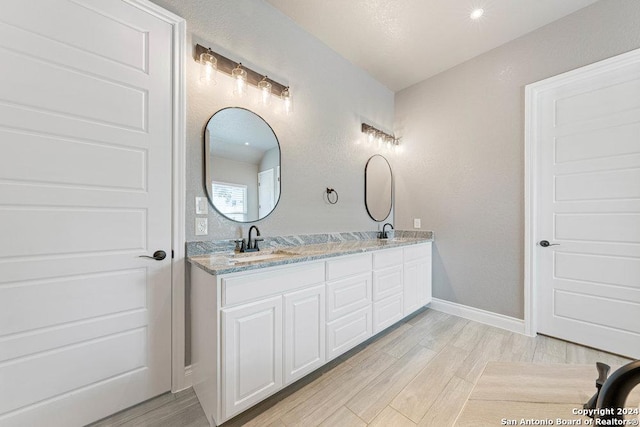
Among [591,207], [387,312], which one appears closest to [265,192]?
[387,312]

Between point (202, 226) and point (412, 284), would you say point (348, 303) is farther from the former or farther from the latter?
point (202, 226)

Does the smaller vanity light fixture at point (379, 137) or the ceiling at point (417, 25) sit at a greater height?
the ceiling at point (417, 25)

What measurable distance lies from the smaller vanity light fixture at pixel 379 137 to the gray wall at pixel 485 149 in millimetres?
189

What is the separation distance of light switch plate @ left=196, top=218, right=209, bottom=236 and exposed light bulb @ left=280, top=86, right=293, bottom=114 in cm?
121

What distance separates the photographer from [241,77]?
6.30ft

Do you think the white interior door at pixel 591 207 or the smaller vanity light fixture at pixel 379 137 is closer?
the white interior door at pixel 591 207

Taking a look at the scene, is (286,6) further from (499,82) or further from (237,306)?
(237,306)

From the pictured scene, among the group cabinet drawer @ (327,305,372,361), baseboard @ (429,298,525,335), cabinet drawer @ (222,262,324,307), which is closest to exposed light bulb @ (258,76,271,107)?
cabinet drawer @ (222,262,324,307)

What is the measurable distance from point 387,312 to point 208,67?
2.51 metres

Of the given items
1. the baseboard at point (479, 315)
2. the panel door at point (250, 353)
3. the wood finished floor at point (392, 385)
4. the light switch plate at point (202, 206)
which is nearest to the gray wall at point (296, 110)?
→ the light switch plate at point (202, 206)

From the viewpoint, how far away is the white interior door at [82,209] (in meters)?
1.23

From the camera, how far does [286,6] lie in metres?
2.14

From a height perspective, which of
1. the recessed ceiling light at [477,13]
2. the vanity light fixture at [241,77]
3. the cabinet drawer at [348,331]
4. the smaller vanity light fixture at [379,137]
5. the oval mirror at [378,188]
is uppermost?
the recessed ceiling light at [477,13]

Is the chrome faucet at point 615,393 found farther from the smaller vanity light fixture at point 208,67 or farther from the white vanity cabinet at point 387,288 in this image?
the smaller vanity light fixture at point 208,67
